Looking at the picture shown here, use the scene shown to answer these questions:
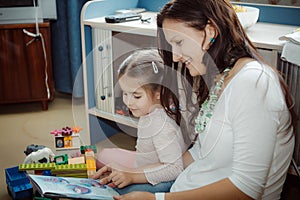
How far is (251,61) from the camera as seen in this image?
3.19ft

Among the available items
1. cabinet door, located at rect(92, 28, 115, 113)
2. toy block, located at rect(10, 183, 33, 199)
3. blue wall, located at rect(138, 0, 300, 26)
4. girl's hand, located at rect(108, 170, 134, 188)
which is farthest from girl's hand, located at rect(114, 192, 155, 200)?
blue wall, located at rect(138, 0, 300, 26)

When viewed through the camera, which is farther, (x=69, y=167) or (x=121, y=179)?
(x=69, y=167)

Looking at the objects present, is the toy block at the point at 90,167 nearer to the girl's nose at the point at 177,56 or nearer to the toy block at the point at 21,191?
the toy block at the point at 21,191

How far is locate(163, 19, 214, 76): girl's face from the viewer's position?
989mm

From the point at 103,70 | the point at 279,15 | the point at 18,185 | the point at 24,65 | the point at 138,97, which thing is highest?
the point at 279,15

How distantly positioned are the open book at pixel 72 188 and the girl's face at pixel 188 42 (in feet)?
1.39

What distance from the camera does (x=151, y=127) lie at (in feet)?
4.20

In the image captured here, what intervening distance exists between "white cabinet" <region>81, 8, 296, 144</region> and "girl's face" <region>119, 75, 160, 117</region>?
438 mm

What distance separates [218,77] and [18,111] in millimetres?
1872

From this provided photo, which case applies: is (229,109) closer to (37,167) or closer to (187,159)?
(187,159)

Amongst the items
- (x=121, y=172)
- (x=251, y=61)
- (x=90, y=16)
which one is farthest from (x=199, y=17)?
(x=90, y=16)

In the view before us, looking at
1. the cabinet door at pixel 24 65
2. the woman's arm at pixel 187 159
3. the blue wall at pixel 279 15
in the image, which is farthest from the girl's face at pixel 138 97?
the cabinet door at pixel 24 65

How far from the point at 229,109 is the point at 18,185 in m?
1.04

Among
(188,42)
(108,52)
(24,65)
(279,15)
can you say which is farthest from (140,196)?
→ (24,65)
